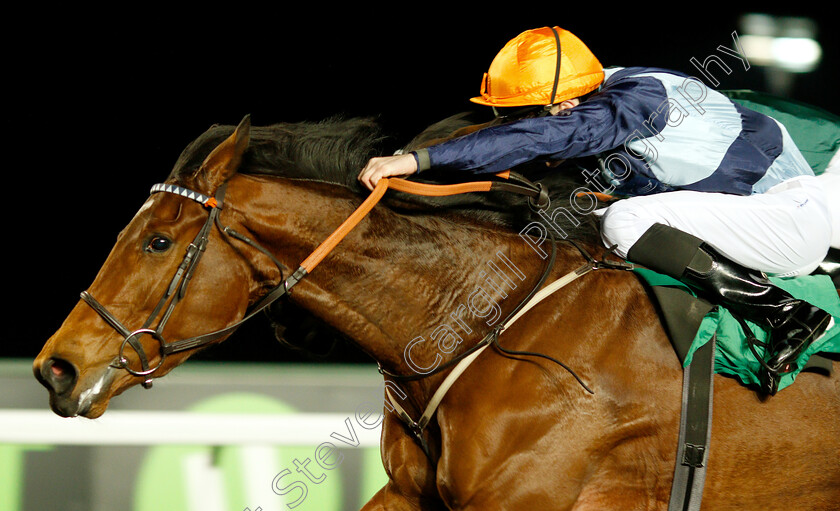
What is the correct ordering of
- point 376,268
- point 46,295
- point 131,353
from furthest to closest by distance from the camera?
point 46,295 → point 376,268 → point 131,353

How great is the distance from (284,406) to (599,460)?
6.01ft

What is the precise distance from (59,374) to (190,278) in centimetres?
38

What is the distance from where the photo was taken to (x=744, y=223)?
81.2 inches

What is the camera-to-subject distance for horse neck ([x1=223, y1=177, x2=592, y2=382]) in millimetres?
1958

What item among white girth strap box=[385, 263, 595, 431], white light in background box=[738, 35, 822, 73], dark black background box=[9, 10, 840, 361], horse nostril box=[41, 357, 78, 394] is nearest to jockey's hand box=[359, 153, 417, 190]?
white girth strap box=[385, 263, 595, 431]

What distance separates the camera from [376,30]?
13.6 feet

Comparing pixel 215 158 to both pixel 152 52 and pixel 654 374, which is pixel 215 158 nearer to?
pixel 654 374

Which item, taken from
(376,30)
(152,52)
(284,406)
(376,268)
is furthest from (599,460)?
(152,52)

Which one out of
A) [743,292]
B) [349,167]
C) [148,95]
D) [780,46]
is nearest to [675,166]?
[743,292]

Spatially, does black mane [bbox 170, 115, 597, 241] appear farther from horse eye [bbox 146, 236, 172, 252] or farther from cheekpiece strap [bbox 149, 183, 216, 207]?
horse eye [bbox 146, 236, 172, 252]

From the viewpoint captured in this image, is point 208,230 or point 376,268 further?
point 376,268

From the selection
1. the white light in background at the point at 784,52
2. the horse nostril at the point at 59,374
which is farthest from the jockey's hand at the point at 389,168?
the white light in background at the point at 784,52

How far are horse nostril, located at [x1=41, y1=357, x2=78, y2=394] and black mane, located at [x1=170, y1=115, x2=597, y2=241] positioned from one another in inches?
20.9

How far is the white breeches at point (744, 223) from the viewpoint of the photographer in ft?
6.76
